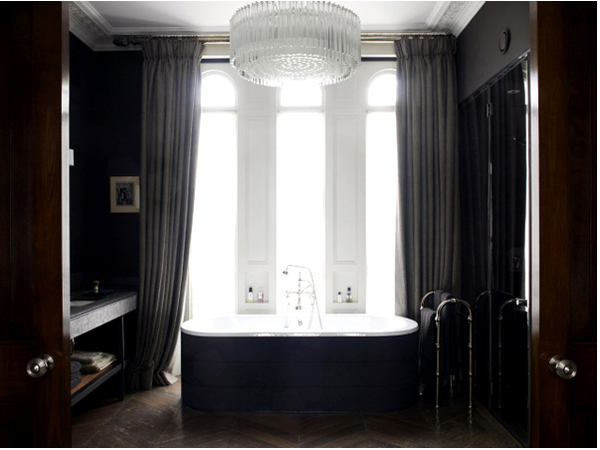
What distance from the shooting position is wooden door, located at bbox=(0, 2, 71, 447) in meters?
1.30

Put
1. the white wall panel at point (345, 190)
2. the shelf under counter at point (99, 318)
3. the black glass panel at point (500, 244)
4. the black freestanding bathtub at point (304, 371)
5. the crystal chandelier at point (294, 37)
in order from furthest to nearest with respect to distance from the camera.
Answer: the white wall panel at point (345, 190), the black freestanding bathtub at point (304, 371), the shelf under counter at point (99, 318), the black glass panel at point (500, 244), the crystal chandelier at point (294, 37)

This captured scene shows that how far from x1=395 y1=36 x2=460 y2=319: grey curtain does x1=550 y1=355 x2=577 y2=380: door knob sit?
2.74 m

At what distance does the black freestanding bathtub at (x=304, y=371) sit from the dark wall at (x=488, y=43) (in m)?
2.07

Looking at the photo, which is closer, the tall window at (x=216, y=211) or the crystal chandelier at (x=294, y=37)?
the crystal chandelier at (x=294, y=37)

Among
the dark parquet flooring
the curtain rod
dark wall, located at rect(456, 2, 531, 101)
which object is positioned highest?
the curtain rod

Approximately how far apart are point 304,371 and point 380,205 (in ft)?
5.57

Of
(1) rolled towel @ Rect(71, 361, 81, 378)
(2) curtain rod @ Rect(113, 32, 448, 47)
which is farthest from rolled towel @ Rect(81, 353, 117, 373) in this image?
(2) curtain rod @ Rect(113, 32, 448, 47)

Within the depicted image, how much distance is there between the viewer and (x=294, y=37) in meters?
2.41

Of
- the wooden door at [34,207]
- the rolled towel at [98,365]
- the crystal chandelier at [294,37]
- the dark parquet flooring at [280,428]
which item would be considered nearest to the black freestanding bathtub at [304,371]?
the dark parquet flooring at [280,428]

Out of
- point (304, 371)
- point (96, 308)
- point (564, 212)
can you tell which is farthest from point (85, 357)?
point (564, 212)

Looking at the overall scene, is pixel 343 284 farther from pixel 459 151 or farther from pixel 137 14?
pixel 137 14

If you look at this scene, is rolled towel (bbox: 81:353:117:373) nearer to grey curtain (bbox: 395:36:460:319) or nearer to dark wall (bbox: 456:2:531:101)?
grey curtain (bbox: 395:36:460:319)

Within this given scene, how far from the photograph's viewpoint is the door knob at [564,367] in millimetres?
1249

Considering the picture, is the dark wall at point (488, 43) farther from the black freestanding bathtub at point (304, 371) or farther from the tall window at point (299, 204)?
the black freestanding bathtub at point (304, 371)
